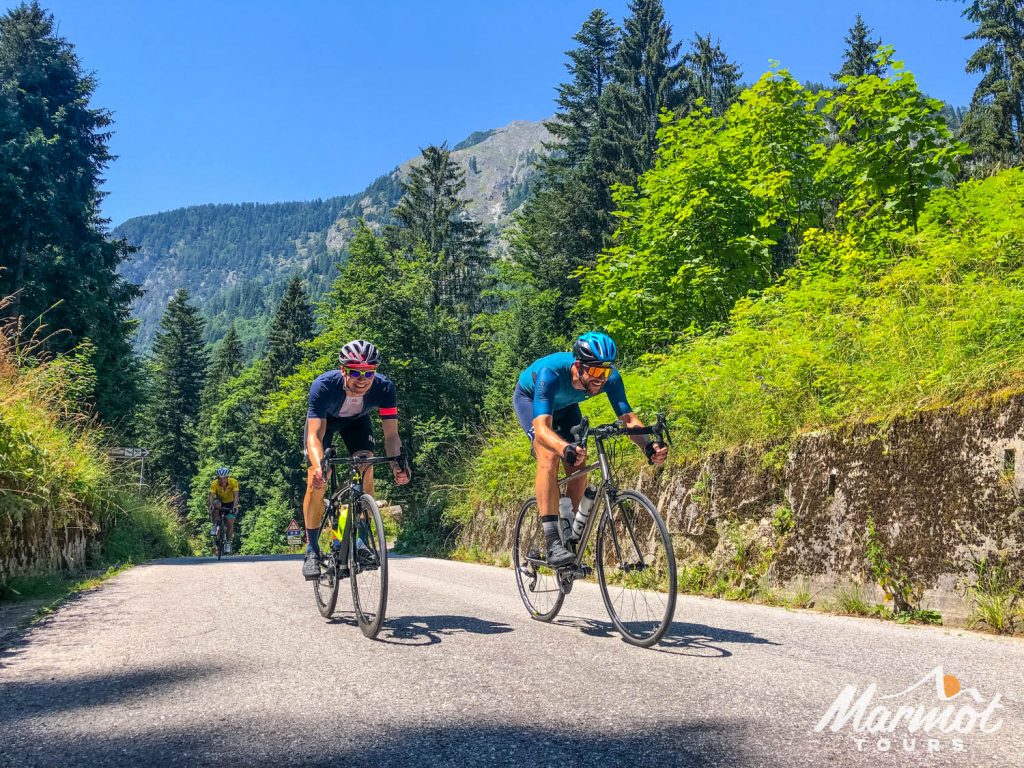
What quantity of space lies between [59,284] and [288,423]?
9.97 metres

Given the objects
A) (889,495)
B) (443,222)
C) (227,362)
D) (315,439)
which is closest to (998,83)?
(443,222)

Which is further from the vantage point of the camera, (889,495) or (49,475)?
(49,475)

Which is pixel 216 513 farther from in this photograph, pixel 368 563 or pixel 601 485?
pixel 601 485

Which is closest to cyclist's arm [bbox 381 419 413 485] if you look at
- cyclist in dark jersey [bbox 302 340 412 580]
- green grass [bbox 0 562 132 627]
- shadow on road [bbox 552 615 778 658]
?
cyclist in dark jersey [bbox 302 340 412 580]

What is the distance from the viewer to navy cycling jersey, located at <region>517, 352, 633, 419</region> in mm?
5211

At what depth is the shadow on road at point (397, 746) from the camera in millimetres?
2473

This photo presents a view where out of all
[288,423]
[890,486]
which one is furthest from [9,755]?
[288,423]

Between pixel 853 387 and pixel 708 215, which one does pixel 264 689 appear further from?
pixel 708 215

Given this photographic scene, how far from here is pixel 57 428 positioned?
10891 millimetres

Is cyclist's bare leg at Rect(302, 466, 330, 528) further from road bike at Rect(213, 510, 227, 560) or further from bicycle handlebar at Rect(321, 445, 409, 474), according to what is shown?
road bike at Rect(213, 510, 227, 560)

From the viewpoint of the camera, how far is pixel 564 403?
18.3 ft

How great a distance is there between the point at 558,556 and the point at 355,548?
1538mm

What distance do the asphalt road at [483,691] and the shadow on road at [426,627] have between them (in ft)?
0.11

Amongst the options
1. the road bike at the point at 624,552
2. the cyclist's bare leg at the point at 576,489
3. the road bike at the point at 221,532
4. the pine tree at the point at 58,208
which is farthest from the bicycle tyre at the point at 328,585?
the pine tree at the point at 58,208
